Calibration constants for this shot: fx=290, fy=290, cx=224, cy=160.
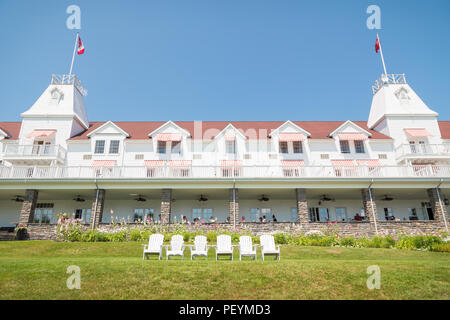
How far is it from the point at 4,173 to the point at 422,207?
1253 inches

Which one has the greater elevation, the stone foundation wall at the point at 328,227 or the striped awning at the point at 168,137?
the striped awning at the point at 168,137

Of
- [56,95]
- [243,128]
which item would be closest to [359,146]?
[243,128]

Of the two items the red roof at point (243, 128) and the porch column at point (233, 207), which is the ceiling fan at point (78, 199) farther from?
the porch column at point (233, 207)

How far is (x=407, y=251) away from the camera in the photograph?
13594 mm

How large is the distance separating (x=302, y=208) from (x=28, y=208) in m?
17.9

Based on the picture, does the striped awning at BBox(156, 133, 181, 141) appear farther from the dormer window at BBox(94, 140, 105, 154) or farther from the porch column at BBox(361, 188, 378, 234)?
the porch column at BBox(361, 188, 378, 234)

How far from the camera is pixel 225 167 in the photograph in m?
22.4

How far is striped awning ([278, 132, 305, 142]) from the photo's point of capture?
2592cm

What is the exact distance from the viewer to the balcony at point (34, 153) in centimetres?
2459

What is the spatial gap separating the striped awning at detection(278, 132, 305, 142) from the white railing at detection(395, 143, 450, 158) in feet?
27.6

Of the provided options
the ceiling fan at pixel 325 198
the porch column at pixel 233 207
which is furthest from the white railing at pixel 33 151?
the ceiling fan at pixel 325 198

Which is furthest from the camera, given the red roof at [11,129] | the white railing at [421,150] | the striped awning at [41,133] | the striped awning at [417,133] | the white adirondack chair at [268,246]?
the red roof at [11,129]

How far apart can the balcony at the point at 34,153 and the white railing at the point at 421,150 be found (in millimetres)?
29533
